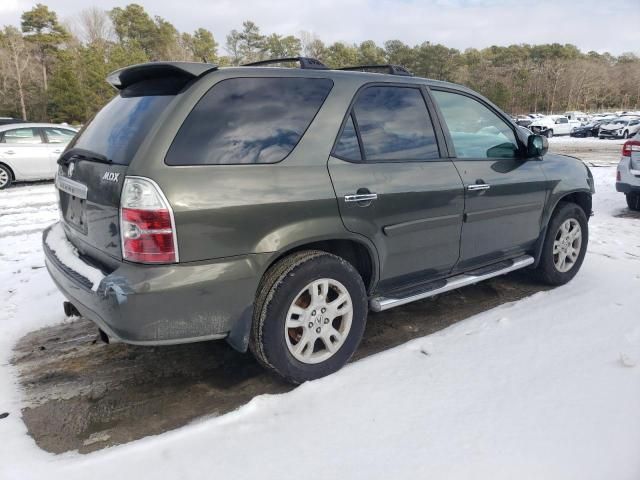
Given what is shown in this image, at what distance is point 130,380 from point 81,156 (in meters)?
1.35

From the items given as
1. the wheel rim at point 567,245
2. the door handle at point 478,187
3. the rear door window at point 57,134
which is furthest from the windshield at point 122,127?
the rear door window at point 57,134

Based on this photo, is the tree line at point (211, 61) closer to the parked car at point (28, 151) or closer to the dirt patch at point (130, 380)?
the parked car at point (28, 151)

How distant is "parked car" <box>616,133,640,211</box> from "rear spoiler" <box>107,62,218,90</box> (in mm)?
7248

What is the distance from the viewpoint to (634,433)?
2.35 m

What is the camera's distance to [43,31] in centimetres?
4544

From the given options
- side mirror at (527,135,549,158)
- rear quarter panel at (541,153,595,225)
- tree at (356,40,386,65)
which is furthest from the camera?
tree at (356,40,386,65)

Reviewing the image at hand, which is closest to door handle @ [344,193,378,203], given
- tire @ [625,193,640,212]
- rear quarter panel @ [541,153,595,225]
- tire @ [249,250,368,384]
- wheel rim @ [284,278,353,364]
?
tire @ [249,250,368,384]

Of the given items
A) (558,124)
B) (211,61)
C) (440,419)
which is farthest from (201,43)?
(440,419)

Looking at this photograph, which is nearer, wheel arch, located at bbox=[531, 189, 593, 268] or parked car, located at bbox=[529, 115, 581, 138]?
wheel arch, located at bbox=[531, 189, 593, 268]

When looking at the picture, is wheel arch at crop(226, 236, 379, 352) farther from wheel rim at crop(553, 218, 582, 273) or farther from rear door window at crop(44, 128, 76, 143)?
rear door window at crop(44, 128, 76, 143)

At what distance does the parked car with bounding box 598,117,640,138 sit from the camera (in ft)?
94.8

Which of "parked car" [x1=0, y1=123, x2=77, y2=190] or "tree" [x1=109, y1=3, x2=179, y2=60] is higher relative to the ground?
"tree" [x1=109, y1=3, x2=179, y2=60]

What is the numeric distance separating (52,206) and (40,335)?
573 centimetres

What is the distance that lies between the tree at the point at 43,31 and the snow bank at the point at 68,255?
46.0 m
